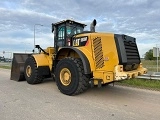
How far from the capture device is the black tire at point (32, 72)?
9830 mm

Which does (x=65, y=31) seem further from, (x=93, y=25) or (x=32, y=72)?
(x=32, y=72)

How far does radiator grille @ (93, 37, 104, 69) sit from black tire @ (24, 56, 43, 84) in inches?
144

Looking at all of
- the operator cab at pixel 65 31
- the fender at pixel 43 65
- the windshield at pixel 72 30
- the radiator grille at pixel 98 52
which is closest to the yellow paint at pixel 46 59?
the fender at pixel 43 65

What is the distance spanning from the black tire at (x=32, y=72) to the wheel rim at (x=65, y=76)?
2199mm

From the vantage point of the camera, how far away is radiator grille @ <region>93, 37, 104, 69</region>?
6.99 m

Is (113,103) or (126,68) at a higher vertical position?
(126,68)

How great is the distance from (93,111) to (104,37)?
2511mm

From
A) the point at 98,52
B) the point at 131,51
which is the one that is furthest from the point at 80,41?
the point at 131,51

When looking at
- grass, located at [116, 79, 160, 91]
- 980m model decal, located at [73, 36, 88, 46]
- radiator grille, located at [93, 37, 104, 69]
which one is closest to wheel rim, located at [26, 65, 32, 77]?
980m model decal, located at [73, 36, 88, 46]

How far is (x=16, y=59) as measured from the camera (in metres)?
11.5

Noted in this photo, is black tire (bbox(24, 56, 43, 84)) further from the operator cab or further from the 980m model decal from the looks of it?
the 980m model decal

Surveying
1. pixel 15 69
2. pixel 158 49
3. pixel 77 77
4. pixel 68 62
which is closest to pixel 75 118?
pixel 77 77

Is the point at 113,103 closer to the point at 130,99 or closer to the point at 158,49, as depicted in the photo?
the point at 130,99

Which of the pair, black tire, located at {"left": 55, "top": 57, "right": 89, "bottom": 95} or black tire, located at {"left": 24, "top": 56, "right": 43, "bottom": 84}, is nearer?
black tire, located at {"left": 55, "top": 57, "right": 89, "bottom": 95}
